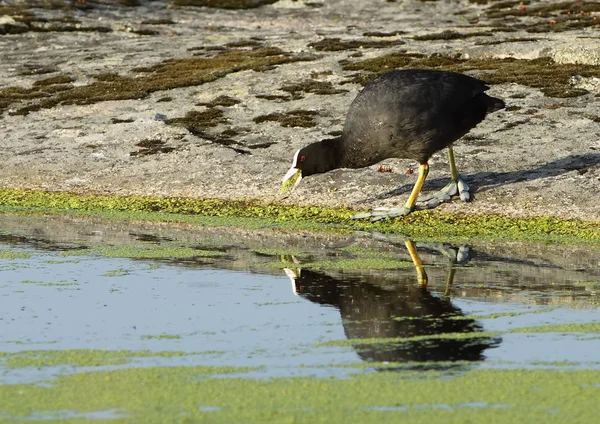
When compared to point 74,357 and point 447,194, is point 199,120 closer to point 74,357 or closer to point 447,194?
point 447,194

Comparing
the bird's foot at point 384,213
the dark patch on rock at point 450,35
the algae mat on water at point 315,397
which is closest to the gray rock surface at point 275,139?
the dark patch on rock at point 450,35

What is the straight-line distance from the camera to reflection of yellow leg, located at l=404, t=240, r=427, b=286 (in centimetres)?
1516

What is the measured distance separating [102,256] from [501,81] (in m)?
18.8

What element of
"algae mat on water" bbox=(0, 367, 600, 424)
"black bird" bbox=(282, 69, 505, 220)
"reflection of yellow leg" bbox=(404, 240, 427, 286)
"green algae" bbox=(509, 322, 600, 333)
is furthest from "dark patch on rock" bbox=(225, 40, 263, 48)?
"algae mat on water" bbox=(0, 367, 600, 424)

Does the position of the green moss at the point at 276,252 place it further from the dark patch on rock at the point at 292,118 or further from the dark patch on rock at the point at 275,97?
the dark patch on rock at the point at 275,97

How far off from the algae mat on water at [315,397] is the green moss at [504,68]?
70.1ft

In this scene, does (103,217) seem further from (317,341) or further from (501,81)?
(501,81)

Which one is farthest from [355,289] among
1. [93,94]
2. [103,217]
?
[93,94]

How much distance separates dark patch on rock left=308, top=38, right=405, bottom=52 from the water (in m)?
25.7

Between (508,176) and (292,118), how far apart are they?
8.66 meters

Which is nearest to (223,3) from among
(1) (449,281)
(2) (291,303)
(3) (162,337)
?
(1) (449,281)

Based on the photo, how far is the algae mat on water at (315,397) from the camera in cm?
922

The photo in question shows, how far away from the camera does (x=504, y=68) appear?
35.3m

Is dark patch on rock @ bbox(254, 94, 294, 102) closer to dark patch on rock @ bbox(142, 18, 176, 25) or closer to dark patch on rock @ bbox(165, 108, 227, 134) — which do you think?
dark patch on rock @ bbox(165, 108, 227, 134)
